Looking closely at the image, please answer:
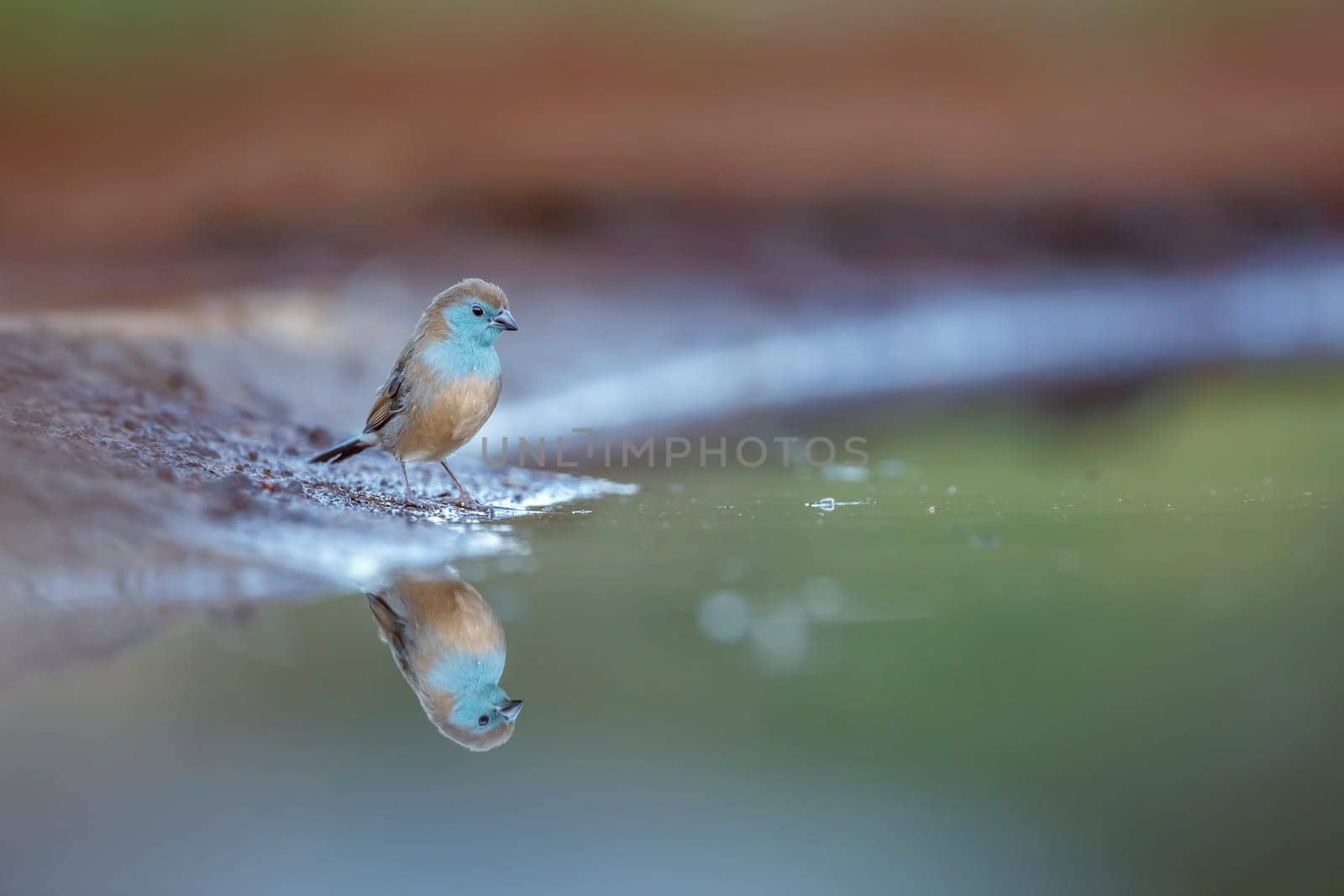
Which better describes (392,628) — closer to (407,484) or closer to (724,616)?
(724,616)

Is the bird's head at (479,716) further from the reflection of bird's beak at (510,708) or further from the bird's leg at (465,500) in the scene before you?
the bird's leg at (465,500)

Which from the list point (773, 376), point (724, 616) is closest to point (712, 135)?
point (773, 376)

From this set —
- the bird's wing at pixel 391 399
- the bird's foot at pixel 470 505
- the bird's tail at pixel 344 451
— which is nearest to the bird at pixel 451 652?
the bird's foot at pixel 470 505

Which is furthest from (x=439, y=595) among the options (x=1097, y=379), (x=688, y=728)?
(x=1097, y=379)

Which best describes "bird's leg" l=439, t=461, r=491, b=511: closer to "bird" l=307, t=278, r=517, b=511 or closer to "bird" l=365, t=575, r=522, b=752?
"bird" l=307, t=278, r=517, b=511

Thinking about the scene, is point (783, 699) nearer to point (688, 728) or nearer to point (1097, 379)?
point (688, 728)

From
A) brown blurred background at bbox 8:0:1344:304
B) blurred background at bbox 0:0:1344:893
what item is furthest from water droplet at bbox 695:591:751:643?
brown blurred background at bbox 8:0:1344:304
